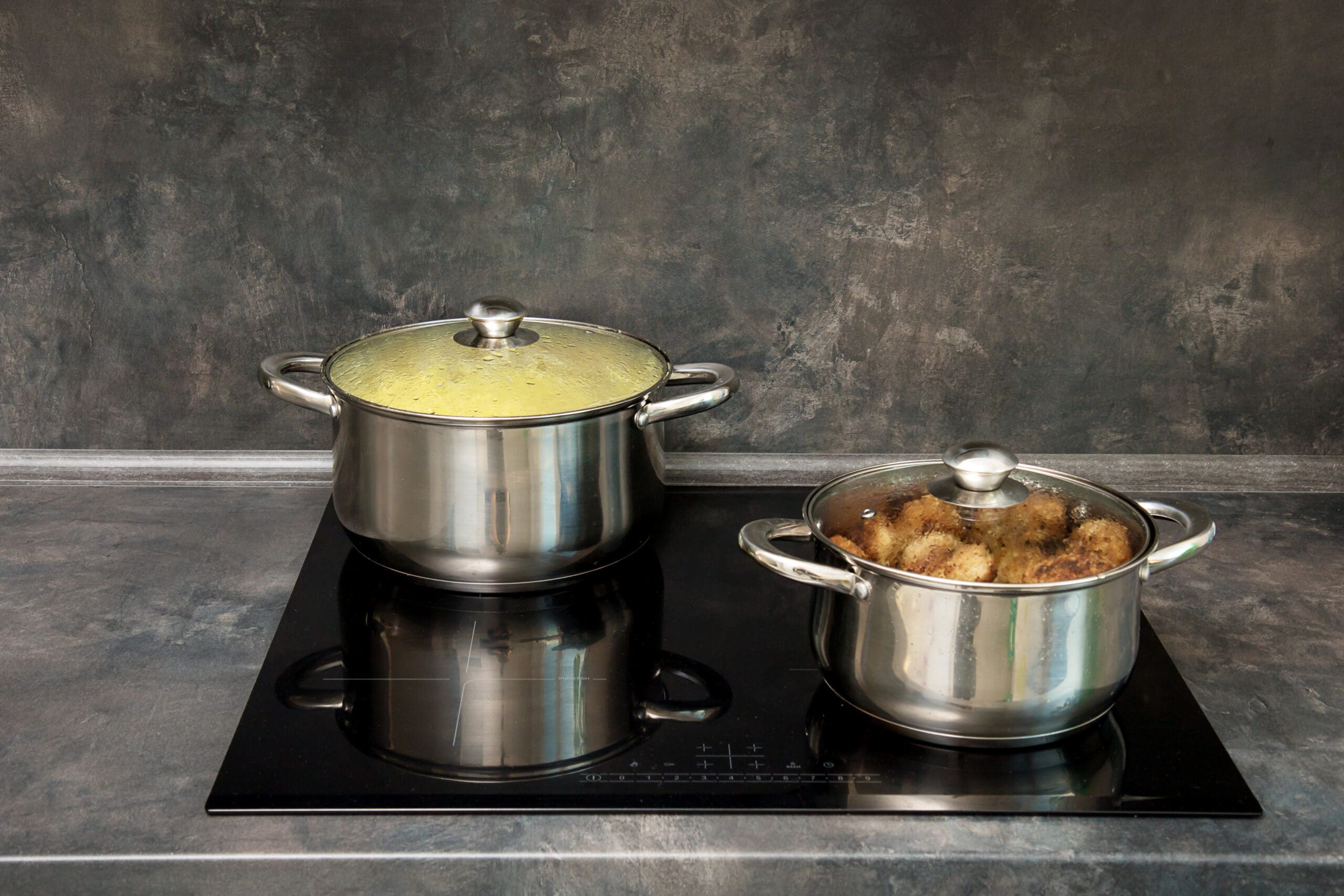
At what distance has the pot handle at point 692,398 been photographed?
1017mm

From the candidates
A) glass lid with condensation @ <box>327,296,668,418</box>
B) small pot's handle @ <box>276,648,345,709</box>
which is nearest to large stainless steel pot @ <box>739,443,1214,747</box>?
glass lid with condensation @ <box>327,296,668,418</box>

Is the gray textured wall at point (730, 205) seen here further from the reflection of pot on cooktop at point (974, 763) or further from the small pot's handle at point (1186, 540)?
the reflection of pot on cooktop at point (974, 763)

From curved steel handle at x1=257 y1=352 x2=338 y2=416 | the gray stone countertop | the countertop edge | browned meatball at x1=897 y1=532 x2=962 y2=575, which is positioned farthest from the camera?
the countertop edge

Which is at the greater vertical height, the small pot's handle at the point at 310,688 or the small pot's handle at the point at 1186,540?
the small pot's handle at the point at 1186,540

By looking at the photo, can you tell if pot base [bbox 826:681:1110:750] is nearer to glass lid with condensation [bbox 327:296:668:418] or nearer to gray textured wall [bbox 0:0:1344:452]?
glass lid with condensation [bbox 327:296:668:418]

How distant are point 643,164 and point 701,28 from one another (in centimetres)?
15

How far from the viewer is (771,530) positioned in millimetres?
866

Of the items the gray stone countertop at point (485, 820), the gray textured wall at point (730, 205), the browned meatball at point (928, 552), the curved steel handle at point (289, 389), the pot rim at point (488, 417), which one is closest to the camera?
the gray stone countertop at point (485, 820)

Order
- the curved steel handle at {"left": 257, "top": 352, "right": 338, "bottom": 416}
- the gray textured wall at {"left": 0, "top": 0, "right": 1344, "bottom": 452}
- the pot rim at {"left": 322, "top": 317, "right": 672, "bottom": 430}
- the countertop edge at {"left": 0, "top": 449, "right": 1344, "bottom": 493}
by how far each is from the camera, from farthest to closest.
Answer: the countertop edge at {"left": 0, "top": 449, "right": 1344, "bottom": 493} < the gray textured wall at {"left": 0, "top": 0, "right": 1344, "bottom": 452} < the curved steel handle at {"left": 257, "top": 352, "right": 338, "bottom": 416} < the pot rim at {"left": 322, "top": 317, "right": 672, "bottom": 430}

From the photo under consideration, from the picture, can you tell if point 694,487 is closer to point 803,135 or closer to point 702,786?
point 803,135

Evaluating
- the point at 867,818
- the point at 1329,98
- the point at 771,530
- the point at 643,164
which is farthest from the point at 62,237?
the point at 1329,98

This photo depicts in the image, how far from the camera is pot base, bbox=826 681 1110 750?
0.82 metres

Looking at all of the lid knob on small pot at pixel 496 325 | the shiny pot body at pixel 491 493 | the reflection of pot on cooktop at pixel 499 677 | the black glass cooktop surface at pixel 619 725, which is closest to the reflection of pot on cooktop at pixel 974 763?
the black glass cooktop surface at pixel 619 725

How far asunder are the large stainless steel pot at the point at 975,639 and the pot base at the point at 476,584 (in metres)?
0.26
